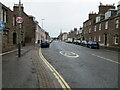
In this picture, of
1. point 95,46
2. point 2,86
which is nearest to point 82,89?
point 2,86

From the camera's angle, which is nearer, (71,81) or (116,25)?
(71,81)

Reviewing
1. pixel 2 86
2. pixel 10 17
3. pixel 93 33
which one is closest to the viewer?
pixel 2 86

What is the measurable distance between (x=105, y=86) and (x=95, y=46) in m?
23.3

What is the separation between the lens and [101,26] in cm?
3600

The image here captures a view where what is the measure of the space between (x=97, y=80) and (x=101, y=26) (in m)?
32.7

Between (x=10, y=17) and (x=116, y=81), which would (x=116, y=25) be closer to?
(x=10, y=17)

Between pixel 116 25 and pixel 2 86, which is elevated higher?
pixel 116 25

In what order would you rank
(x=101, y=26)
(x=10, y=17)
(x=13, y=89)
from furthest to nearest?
(x=101, y=26)
(x=10, y=17)
(x=13, y=89)

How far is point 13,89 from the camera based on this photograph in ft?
15.1

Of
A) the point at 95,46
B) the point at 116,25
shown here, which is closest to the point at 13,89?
the point at 95,46

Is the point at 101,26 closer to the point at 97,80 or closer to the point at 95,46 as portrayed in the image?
the point at 95,46

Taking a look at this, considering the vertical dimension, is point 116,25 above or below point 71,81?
above

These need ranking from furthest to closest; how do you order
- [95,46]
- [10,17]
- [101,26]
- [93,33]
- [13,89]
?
[93,33]
[101,26]
[95,46]
[10,17]
[13,89]

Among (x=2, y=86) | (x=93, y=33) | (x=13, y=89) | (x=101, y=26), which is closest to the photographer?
(x=13, y=89)
